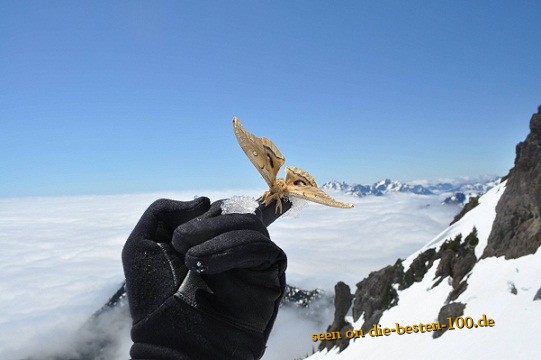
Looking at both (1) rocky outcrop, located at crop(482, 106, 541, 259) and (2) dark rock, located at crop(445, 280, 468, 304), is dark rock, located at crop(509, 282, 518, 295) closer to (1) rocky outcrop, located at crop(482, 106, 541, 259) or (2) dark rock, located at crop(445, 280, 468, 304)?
(1) rocky outcrop, located at crop(482, 106, 541, 259)

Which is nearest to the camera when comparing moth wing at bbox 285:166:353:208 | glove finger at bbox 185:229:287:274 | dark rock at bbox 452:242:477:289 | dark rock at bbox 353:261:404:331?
glove finger at bbox 185:229:287:274

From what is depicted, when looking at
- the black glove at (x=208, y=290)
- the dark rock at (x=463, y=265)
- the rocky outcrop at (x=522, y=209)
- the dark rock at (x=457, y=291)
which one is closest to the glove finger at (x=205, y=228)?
the black glove at (x=208, y=290)

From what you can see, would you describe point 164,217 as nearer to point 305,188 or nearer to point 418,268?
point 305,188

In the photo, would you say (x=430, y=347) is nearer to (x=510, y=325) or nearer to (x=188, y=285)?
(x=510, y=325)

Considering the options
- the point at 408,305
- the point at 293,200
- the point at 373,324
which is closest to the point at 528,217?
the point at 408,305

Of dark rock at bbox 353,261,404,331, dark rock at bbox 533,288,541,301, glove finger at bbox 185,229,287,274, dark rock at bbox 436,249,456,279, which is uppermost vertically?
glove finger at bbox 185,229,287,274

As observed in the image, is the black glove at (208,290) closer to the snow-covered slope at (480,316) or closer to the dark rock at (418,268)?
the snow-covered slope at (480,316)

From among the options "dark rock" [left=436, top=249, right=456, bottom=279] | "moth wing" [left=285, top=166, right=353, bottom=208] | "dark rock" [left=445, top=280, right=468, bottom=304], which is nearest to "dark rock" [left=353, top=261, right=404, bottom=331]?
"dark rock" [left=436, top=249, right=456, bottom=279]
